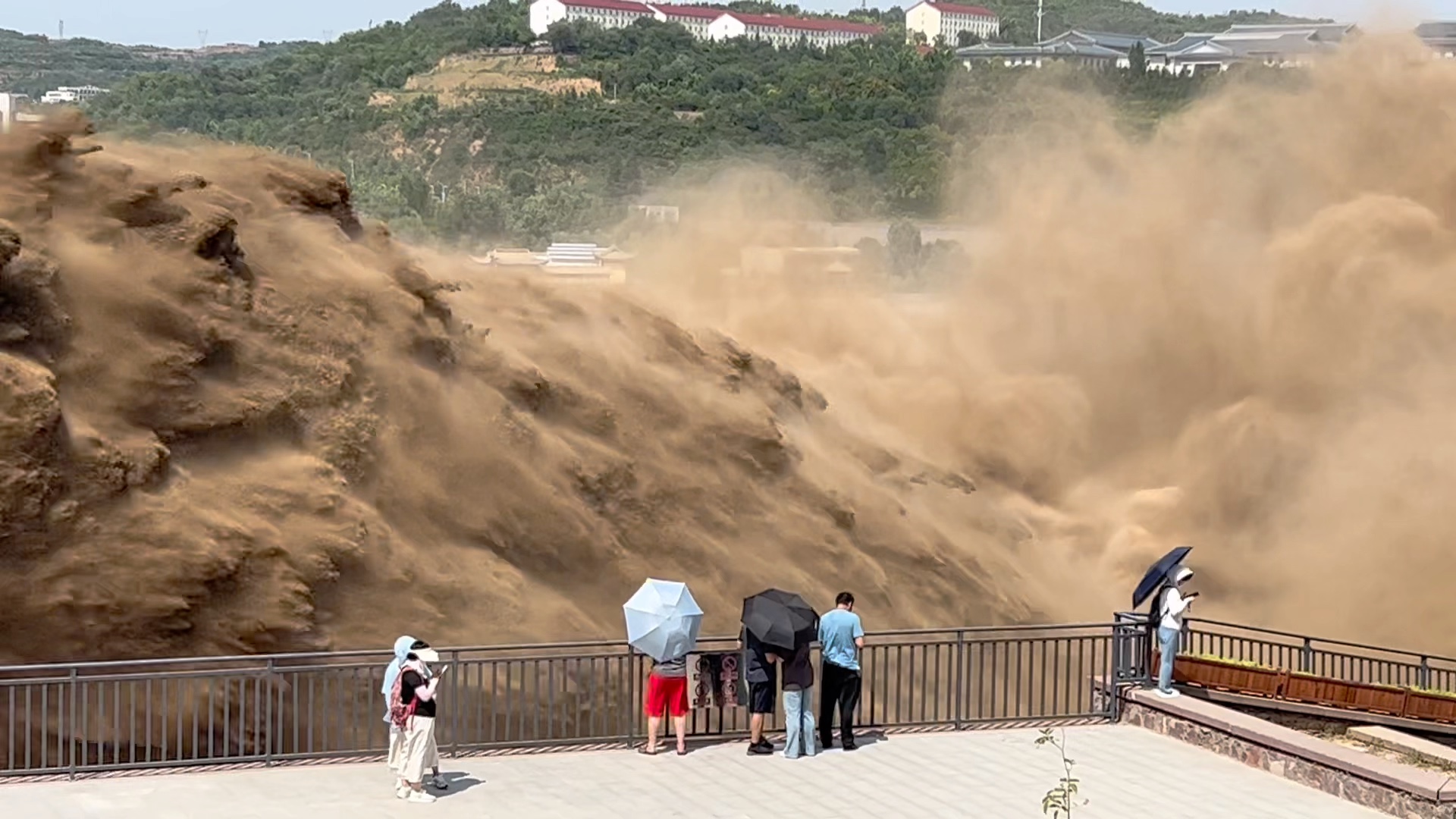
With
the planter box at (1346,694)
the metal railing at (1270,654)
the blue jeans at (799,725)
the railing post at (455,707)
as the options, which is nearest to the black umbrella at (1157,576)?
the metal railing at (1270,654)

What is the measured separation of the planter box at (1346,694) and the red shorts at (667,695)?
765 centimetres

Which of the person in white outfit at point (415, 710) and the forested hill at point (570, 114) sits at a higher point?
the forested hill at point (570, 114)

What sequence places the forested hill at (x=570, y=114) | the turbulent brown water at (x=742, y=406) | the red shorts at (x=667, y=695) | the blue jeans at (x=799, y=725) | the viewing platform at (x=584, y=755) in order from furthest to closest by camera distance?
the forested hill at (x=570, y=114)
the turbulent brown water at (x=742, y=406)
the blue jeans at (x=799, y=725)
the red shorts at (x=667, y=695)
the viewing platform at (x=584, y=755)

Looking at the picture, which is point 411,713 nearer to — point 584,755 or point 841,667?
point 584,755

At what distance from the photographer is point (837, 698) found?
18.0m

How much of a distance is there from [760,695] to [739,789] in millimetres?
1275

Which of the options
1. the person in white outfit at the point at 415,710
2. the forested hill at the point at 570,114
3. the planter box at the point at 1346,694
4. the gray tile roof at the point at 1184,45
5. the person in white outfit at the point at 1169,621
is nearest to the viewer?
the person in white outfit at the point at 415,710

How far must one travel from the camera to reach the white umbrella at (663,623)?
1700 cm

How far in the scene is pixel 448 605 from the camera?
806 inches

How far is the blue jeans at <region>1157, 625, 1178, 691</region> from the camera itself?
63.8 ft

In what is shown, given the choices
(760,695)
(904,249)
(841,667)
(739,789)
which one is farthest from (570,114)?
(739,789)

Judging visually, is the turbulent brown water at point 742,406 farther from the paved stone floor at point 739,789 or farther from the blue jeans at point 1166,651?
the blue jeans at point 1166,651

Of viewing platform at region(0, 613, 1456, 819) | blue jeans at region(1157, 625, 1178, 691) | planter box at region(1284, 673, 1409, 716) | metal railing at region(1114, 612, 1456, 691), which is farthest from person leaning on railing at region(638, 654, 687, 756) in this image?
planter box at region(1284, 673, 1409, 716)

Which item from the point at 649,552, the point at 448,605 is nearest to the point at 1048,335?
the point at 649,552
